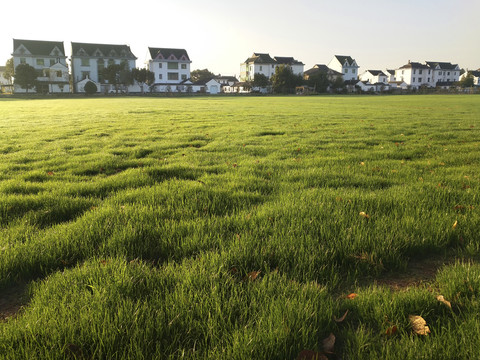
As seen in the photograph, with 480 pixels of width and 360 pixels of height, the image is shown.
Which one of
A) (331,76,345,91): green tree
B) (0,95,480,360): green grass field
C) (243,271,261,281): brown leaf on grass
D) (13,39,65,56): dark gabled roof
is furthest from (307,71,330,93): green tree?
(243,271,261,281): brown leaf on grass

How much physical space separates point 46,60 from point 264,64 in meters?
65.8

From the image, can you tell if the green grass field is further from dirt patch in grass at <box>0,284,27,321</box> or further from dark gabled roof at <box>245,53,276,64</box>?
dark gabled roof at <box>245,53,276,64</box>

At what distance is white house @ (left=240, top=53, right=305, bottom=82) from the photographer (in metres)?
109

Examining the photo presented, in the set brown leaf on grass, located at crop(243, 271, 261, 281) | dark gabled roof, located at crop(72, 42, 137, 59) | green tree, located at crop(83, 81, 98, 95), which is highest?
dark gabled roof, located at crop(72, 42, 137, 59)

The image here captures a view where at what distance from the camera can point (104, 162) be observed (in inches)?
251

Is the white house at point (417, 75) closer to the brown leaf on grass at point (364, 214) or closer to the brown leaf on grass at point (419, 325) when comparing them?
the brown leaf on grass at point (364, 214)

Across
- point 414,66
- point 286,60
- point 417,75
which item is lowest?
point 417,75

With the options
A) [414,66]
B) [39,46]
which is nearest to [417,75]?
[414,66]

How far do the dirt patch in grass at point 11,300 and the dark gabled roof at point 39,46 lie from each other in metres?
95.9

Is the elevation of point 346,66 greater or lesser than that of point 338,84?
greater

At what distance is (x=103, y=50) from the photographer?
85.1m

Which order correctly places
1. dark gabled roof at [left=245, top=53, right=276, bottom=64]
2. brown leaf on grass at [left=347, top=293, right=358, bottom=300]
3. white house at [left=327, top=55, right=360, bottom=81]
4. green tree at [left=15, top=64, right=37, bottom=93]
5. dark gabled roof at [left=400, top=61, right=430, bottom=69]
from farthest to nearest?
dark gabled roof at [left=400, top=61, right=430, bottom=69]
white house at [left=327, top=55, right=360, bottom=81]
dark gabled roof at [left=245, top=53, right=276, bottom=64]
green tree at [left=15, top=64, right=37, bottom=93]
brown leaf on grass at [left=347, top=293, right=358, bottom=300]

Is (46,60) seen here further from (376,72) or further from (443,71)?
(443,71)

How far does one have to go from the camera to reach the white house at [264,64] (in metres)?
109
